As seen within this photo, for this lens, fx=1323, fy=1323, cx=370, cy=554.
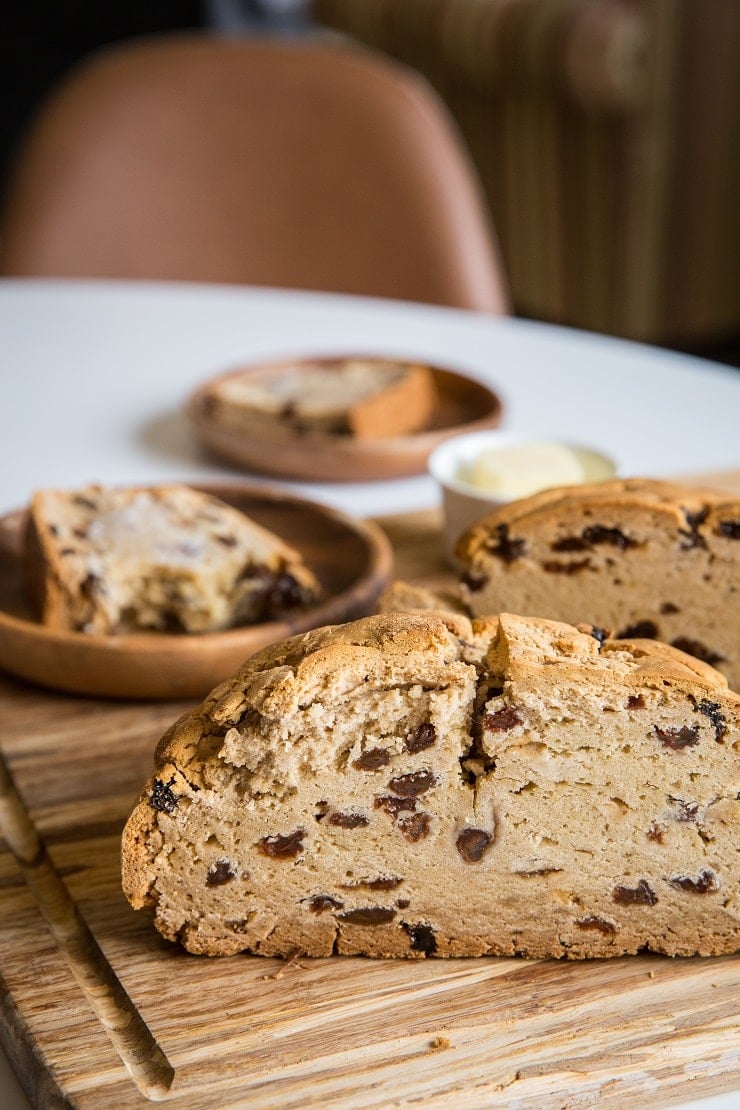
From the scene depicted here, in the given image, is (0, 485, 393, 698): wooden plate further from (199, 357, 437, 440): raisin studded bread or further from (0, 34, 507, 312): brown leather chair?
(0, 34, 507, 312): brown leather chair

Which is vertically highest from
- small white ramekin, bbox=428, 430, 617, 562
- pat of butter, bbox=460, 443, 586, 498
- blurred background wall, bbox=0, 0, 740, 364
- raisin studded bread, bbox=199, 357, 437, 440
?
pat of butter, bbox=460, 443, 586, 498

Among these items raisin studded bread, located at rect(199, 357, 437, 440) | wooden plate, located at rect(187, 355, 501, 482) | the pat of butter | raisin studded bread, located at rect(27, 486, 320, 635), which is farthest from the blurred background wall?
raisin studded bread, located at rect(27, 486, 320, 635)

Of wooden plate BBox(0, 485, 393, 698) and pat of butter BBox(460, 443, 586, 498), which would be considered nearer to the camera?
wooden plate BBox(0, 485, 393, 698)

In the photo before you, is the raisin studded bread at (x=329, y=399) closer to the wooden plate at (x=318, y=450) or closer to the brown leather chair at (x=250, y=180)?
the wooden plate at (x=318, y=450)

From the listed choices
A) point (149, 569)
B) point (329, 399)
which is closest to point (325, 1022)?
point (149, 569)

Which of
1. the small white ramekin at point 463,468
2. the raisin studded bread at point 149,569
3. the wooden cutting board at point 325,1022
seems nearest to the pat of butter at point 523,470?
the small white ramekin at point 463,468

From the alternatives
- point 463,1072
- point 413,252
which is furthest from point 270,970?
point 413,252

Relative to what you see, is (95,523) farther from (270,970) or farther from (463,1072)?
(463,1072)
